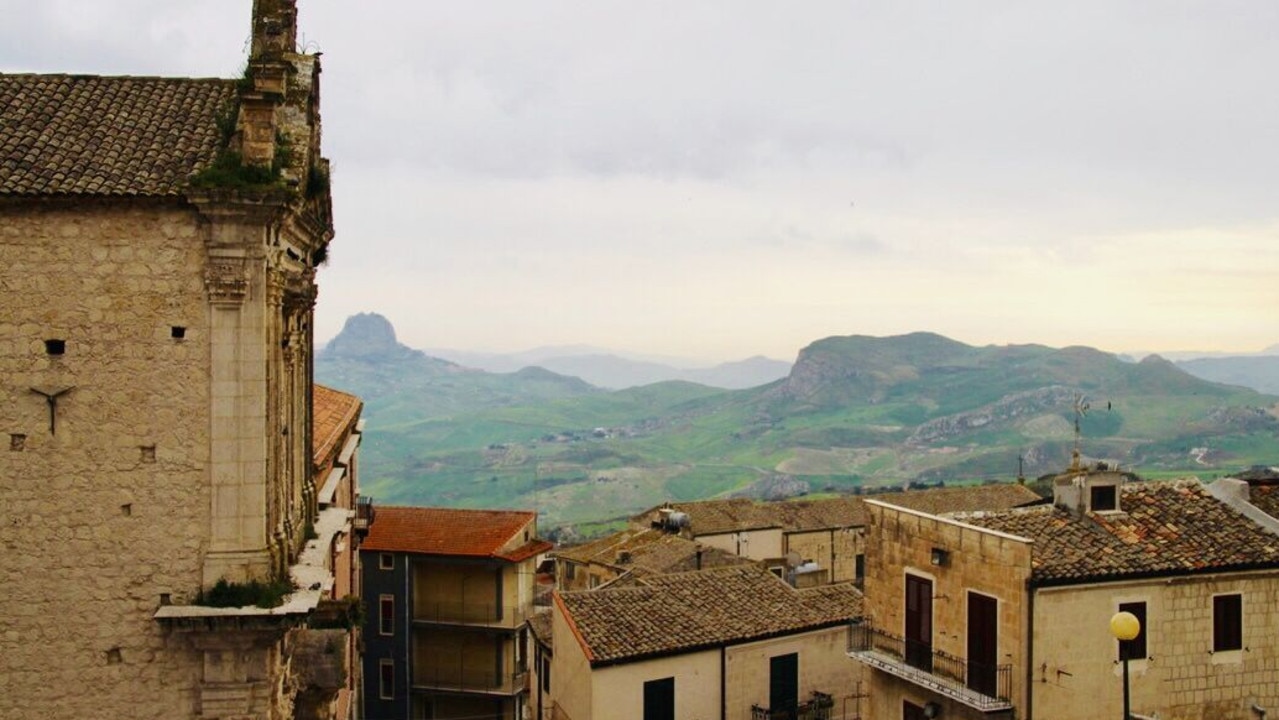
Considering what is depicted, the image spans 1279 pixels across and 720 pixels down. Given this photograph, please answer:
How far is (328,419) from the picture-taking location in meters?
28.6

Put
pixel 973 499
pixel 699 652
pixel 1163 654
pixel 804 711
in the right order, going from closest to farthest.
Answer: pixel 1163 654, pixel 699 652, pixel 804 711, pixel 973 499

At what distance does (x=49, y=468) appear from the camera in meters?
14.7

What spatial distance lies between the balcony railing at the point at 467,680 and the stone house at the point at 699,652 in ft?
49.1

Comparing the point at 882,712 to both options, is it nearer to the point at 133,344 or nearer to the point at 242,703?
the point at 242,703

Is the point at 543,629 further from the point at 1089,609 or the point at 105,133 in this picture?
the point at 105,133

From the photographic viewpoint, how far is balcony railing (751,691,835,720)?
31.0m

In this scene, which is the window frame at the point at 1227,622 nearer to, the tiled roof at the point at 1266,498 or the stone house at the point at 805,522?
the tiled roof at the point at 1266,498

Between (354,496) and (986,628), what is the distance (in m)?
21.4

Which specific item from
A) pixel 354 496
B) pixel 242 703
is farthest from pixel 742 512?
pixel 242 703

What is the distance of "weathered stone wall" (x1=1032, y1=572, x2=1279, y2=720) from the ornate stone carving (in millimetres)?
16933

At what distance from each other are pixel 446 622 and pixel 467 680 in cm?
281

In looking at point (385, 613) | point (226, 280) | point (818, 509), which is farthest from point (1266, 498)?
point (818, 509)

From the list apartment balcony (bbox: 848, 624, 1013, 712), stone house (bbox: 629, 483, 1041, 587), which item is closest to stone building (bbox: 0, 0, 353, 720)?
apartment balcony (bbox: 848, 624, 1013, 712)

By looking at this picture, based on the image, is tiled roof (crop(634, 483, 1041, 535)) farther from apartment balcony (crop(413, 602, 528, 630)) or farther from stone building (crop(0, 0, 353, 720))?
stone building (crop(0, 0, 353, 720))
